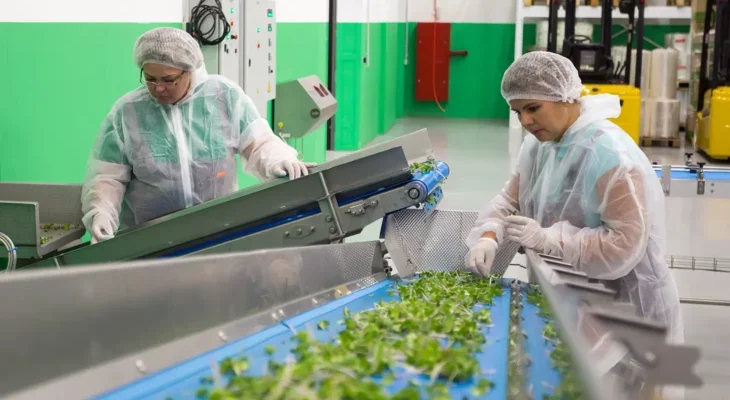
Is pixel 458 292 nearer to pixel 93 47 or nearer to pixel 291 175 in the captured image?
pixel 291 175

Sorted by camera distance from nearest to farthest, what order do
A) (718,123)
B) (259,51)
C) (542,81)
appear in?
(542,81), (259,51), (718,123)

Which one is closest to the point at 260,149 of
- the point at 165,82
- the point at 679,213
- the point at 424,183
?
the point at 165,82

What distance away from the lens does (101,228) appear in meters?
3.08

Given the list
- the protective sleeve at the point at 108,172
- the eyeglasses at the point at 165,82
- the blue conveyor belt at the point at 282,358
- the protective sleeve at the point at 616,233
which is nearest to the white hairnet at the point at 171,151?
the protective sleeve at the point at 108,172

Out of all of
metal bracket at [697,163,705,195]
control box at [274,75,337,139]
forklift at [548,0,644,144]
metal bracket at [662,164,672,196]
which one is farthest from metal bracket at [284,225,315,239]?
forklift at [548,0,644,144]

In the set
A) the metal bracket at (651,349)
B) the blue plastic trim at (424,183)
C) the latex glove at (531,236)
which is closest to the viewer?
the metal bracket at (651,349)

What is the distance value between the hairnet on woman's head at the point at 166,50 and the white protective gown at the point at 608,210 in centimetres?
129

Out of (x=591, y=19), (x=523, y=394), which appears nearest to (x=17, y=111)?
(x=523, y=394)

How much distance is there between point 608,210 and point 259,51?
12.1 feet

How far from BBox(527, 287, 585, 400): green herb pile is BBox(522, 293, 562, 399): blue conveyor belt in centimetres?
1

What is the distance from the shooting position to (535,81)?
8.25 feet

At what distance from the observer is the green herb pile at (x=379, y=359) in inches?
59.4

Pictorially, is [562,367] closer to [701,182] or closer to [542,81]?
[542,81]

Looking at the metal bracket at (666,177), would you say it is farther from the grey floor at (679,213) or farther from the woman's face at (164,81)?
the woman's face at (164,81)
